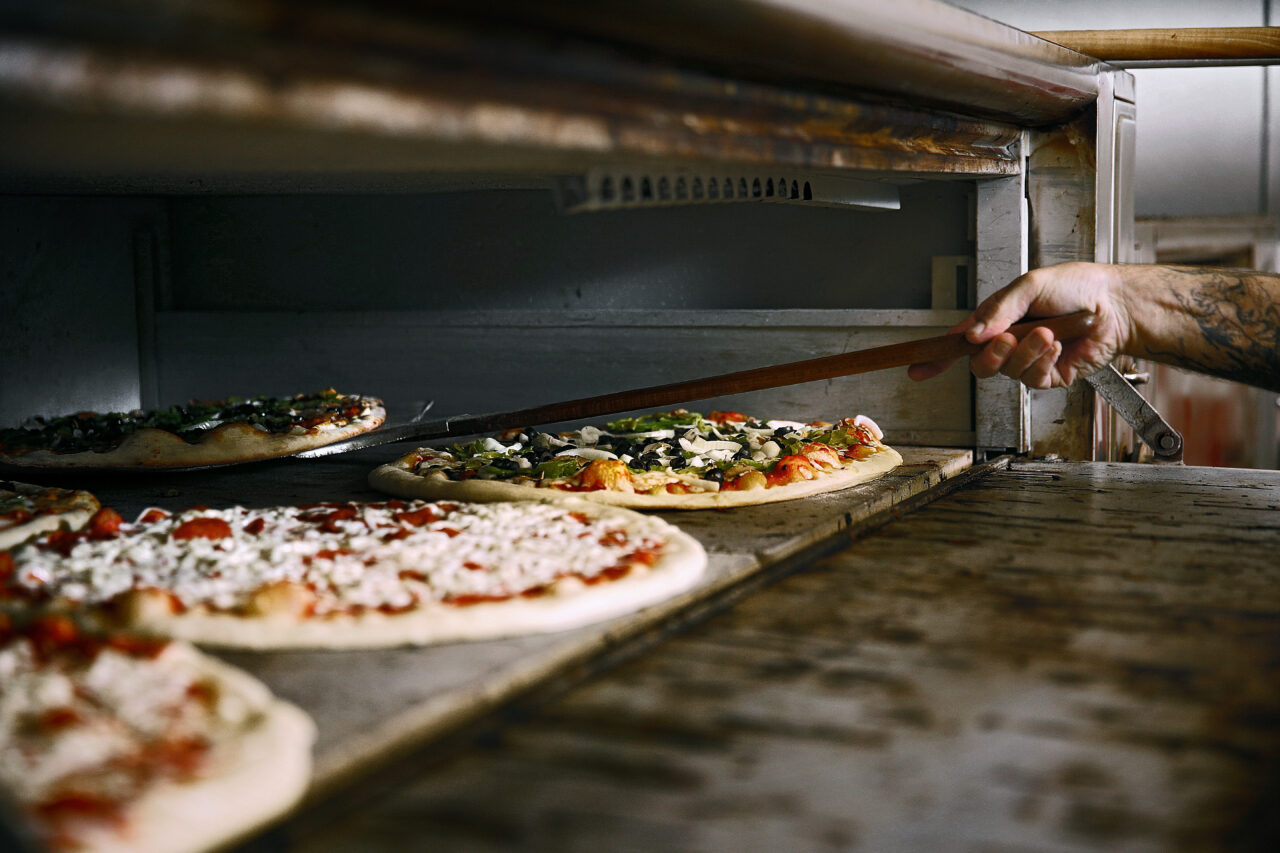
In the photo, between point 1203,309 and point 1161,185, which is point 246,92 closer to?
point 1203,309

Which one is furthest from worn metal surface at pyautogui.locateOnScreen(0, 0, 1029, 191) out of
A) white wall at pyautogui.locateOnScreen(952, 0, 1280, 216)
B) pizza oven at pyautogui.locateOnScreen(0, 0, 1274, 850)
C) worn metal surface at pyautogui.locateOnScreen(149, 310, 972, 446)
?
white wall at pyautogui.locateOnScreen(952, 0, 1280, 216)

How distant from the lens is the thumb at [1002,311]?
271 centimetres

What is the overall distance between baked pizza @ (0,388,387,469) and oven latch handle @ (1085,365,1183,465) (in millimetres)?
2405

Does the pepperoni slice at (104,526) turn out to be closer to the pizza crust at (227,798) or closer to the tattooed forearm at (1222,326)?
the pizza crust at (227,798)

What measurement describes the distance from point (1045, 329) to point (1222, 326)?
560mm

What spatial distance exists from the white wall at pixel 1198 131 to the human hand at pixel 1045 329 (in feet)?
10.1

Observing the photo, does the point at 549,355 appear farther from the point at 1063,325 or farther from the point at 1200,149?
the point at 1200,149

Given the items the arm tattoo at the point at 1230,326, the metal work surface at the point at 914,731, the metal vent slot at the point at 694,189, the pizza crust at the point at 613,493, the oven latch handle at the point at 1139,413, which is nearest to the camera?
the metal work surface at the point at 914,731

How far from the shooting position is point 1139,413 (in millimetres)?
3158

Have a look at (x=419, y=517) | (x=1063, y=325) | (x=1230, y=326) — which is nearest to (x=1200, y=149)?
(x=1230, y=326)

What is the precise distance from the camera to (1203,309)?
288 centimetres

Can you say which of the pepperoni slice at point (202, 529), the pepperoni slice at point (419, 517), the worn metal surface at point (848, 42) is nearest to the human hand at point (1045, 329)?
the worn metal surface at point (848, 42)

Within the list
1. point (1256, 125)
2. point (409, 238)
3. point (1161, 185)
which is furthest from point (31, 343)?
point (1256, 125)

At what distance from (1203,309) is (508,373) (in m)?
2.49
